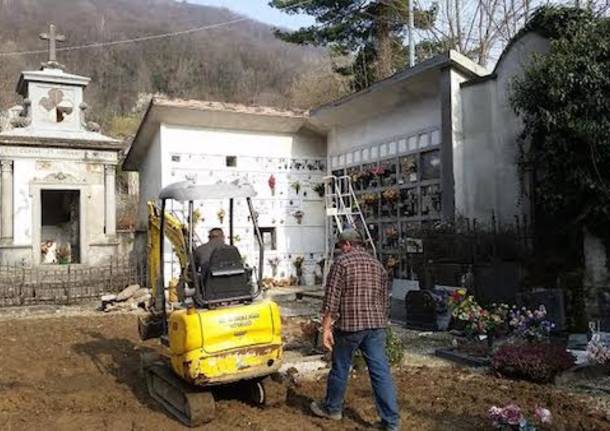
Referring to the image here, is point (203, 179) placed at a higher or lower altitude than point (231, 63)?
lower

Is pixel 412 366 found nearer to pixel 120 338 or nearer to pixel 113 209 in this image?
pixel 120 338

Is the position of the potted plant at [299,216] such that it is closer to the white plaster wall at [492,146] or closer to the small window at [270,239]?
the small window at [270,239]

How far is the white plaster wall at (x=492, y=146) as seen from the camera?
10.9 m

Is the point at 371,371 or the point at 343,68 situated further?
the point at 343,68

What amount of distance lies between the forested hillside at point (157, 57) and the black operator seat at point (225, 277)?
1644 inches

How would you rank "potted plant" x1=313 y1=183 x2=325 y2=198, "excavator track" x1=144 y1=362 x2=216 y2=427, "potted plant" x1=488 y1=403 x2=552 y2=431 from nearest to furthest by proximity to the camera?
1. "potted plant" x1=488 y1=403 x2=552 y2=431
2. "excavator track" x1=144 y1=362 x2=216 y2=427
3. "potted plant" x1=313 y1=183 x2=325 y2=198

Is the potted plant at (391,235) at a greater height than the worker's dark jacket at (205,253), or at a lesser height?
greater

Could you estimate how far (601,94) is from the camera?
28.8 ft

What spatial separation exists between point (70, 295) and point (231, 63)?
42322 millimetres

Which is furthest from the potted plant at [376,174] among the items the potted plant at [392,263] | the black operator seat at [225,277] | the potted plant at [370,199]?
the black operator seat at [225,277]

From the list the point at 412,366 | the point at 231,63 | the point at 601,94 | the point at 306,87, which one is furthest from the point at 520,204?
the point at 231,63

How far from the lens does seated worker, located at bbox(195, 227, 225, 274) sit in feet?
19.4

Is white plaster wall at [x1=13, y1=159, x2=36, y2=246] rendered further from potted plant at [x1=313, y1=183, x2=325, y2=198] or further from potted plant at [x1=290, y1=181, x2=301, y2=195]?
potted plant at [x1=313, y1=183, x2=325, y2=198]

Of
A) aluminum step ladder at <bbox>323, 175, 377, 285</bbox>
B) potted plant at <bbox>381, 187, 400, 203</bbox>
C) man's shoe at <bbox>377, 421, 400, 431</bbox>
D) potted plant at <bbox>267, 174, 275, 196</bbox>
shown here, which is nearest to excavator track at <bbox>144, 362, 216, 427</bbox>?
man's shoe at <bbox>377, 421, 400, 431</bbox>
